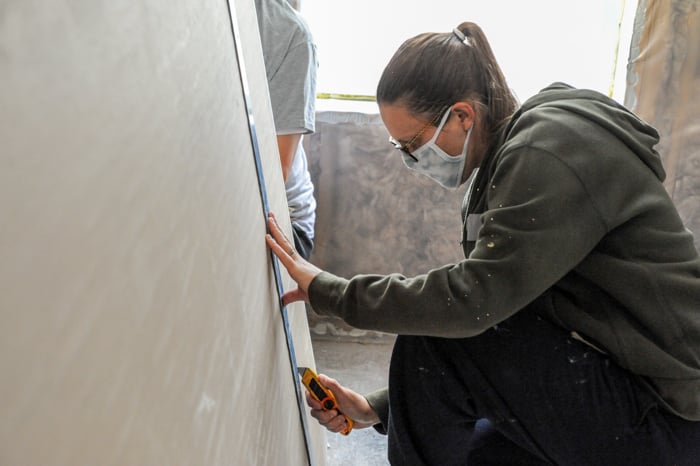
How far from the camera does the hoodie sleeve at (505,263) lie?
0.86 m

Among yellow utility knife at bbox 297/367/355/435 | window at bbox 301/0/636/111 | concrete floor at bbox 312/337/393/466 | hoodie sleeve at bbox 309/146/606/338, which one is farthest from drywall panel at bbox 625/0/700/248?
yellow utility knife at bbox 297/367/355/435

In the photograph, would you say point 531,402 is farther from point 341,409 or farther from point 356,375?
point 356,375

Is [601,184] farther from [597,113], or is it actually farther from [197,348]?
[197,348]

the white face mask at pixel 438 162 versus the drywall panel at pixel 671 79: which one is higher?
the white face mask at pixel 438 162

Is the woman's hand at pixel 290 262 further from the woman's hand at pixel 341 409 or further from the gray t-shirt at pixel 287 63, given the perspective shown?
the gray t-shirt at pixel 287 63

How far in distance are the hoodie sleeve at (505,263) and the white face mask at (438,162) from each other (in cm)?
18

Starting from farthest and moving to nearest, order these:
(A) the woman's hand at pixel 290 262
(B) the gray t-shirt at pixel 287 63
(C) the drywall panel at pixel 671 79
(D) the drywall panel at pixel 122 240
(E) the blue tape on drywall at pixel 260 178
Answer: (C) the drywall panel at pixel 671 79 → (B) the gray t-shirt at pixel 287 63 → (A) the woman's hand at pixel 290 262 → (E) the blue tape on drywall at pixel 260 178 → (D) the drywall panel at pixel 122 240

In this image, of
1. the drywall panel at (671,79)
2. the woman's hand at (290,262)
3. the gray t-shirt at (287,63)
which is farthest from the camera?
the drywall panel at (671,79)

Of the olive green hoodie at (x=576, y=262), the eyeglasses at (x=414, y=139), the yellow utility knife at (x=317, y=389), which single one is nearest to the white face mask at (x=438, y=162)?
the eyeglasses at (x=414, y=139)

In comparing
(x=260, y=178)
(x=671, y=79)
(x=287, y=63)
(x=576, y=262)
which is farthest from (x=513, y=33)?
(x=260, y=178)

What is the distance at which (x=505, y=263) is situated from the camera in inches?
34.4

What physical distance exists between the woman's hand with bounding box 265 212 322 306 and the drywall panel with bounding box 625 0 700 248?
1557mm

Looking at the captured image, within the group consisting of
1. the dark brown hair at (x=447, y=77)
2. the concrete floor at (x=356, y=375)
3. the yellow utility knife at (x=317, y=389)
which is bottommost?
the concrete floor at (x=356, y=375)

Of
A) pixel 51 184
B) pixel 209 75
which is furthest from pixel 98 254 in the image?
pixel 209 75
